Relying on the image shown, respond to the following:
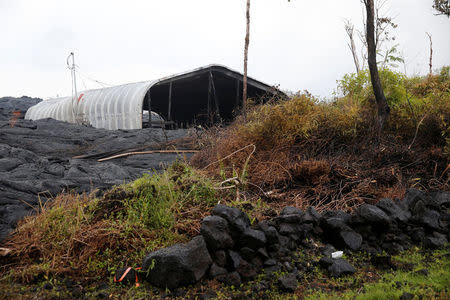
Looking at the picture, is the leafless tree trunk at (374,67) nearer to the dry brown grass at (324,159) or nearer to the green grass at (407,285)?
the dry brown grass at (324,159)

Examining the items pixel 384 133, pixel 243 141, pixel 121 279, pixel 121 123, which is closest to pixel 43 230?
pixel 121 279

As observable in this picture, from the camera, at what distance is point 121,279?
2.88 m

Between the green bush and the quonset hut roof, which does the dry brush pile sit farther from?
the quonset hut roof

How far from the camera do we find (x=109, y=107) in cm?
1877

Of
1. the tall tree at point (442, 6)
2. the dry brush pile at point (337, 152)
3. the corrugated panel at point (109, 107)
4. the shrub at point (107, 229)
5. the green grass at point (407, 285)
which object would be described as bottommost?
the green grass at point (407, 285)

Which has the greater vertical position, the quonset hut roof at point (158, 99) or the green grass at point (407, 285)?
the quonset hut roof at point (158, 99)

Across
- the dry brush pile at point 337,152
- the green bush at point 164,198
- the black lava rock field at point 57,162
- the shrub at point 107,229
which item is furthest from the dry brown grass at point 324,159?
the black lava rock field at point 57,162

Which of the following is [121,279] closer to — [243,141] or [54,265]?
[54,265]

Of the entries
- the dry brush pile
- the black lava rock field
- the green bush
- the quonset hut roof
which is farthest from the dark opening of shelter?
the green bush

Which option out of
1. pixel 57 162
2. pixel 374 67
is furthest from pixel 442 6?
pixel 57 162

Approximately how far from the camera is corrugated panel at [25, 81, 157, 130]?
17.4 meters

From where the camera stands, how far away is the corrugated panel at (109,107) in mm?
17375

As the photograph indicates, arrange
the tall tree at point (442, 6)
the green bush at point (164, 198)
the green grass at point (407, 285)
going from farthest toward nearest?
the tall tree at point (442, 6)
the green bush at point (164, 198)
the green grass at point (407, 285)

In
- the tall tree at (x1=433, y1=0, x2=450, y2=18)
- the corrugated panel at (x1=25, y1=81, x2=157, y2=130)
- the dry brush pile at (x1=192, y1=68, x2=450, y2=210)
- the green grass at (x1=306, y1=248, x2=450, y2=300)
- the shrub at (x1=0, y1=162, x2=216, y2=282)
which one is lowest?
the green grass at (x1=306, y1=248, x2=450, y2=300)
